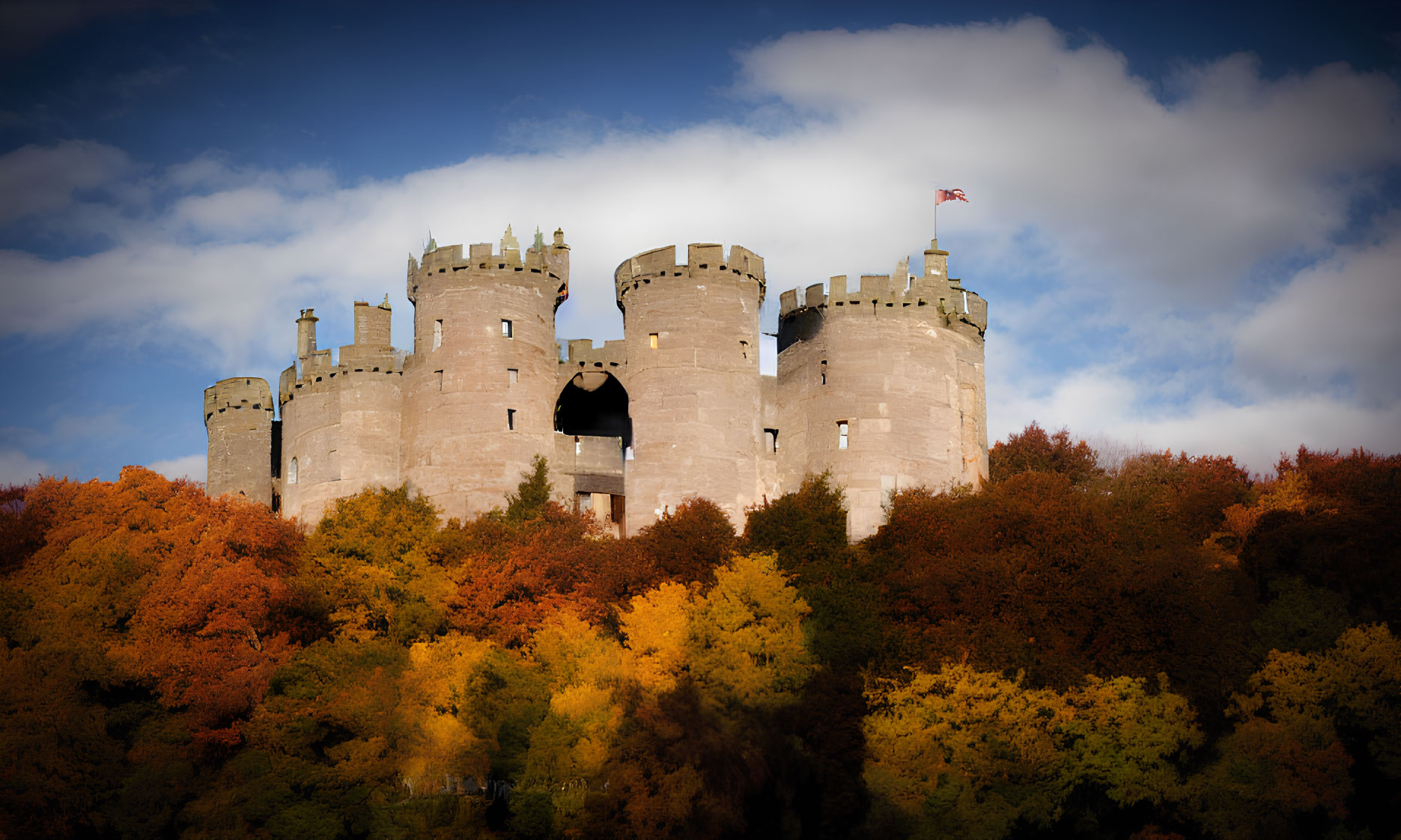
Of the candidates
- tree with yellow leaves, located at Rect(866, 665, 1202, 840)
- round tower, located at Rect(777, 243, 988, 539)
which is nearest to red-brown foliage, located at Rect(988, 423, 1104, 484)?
round tower, located at Rect(777, 243, 988, 539)

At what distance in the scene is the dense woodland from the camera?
48.5 m

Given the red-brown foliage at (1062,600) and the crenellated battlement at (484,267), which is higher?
the crenellated battlement at (484,267)

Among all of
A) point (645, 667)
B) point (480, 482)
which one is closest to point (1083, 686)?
point (645, 667)

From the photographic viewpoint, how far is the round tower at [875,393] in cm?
6203

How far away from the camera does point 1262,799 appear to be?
158 ft

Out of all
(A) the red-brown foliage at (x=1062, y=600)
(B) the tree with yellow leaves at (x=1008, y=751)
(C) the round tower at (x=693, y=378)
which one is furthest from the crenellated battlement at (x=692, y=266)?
(B) the tree with yellow leaves at (x=1008, y=751)

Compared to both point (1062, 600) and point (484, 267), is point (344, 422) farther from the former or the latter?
point (1062, 600)

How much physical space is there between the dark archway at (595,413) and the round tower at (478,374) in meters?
4.60

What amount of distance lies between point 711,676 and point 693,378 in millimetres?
16140

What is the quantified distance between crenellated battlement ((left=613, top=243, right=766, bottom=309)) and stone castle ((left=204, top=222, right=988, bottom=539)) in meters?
0.08

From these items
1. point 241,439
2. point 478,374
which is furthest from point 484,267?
point 241,439

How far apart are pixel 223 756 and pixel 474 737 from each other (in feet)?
30.3

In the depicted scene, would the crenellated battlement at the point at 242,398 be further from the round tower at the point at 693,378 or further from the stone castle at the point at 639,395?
the round tower at the point at 693,378

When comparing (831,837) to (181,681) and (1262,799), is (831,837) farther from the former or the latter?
(181,681)
